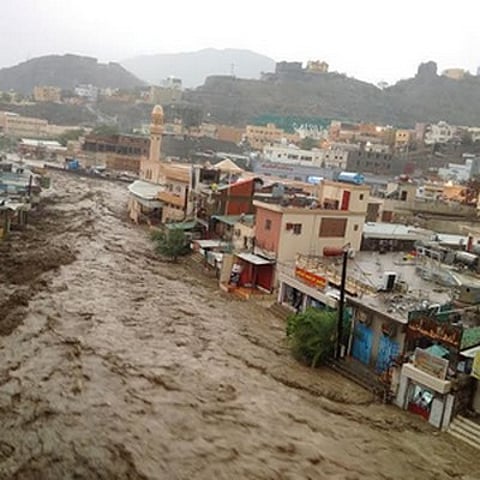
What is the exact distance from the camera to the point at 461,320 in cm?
1647

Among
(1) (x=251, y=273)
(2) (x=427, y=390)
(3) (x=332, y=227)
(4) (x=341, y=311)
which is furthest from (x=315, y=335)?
(3) (x=332, y=227)

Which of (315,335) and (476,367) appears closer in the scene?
(476,367)

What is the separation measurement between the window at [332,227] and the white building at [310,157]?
2945 centimetres

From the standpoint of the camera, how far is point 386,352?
16156 millimetres

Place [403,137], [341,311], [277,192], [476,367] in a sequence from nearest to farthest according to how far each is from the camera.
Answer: [476,367], [341,311], [277,192], [403,137]

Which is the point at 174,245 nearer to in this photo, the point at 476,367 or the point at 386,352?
the point at 386,352

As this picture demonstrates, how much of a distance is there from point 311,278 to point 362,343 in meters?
4.01

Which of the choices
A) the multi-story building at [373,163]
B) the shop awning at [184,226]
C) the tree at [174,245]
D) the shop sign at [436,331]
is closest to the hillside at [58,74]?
the multi-story building at [373,163]

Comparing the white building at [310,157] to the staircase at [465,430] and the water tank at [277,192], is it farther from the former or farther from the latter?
the staircase at [465,430]

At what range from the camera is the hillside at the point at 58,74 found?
161000 millimetres

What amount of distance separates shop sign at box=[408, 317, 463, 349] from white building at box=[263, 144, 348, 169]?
40079mm

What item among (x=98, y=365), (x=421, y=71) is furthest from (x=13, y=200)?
(x=421, y=71)

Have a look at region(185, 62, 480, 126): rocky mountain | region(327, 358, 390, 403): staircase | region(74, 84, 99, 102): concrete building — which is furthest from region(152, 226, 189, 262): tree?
region(74, 84, 99, 102): concrete building

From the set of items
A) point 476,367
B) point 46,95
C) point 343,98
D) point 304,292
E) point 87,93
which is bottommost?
point 304,292
